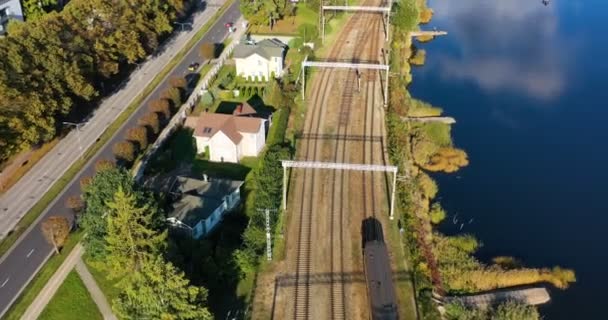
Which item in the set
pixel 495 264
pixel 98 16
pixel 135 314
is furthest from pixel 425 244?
pixel 98 16

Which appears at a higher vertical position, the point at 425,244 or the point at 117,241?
the point at 117,241

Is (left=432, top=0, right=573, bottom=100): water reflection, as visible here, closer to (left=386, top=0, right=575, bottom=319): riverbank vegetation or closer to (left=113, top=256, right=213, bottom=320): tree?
(left=386, top=0, right=575, bottom=319): riverbank vegetation

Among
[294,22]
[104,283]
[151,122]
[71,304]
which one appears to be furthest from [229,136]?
[294,22]

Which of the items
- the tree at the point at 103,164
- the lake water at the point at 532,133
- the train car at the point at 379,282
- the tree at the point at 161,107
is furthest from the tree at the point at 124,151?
the lake water at the point at 532,133

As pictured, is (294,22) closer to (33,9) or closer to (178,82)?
(178,82)

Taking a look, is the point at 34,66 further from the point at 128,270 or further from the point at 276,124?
the point at 128,270

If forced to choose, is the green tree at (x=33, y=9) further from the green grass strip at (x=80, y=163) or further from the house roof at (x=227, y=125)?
the house roof at (x=227, y=125)

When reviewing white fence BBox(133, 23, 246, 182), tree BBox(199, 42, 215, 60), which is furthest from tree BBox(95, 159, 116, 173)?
Result: tree BBox(199, 42, 215, 60)
